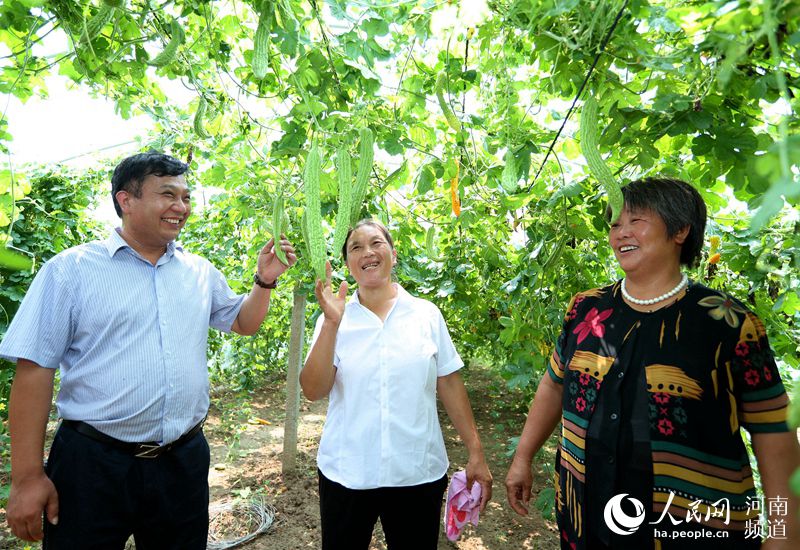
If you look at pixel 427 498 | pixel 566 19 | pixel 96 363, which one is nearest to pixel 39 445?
pixel 96 363

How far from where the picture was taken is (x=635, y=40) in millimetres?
1521

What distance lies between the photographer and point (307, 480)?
4457mm

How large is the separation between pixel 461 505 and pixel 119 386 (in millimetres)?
1590

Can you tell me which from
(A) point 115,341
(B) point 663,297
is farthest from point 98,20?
(B) point 663,297

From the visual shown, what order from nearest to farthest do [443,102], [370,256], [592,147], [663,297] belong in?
[592,147] < [663,297] < [443,102] < [370,256]

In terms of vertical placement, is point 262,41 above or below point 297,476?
above

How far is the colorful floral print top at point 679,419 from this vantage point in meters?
1.60

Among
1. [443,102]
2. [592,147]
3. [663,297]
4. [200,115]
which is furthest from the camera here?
[200,115]

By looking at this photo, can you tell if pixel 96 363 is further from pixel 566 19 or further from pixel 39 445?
pixel 566 19

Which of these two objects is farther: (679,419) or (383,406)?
(383,406)

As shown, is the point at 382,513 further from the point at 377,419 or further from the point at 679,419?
the point at 679,419

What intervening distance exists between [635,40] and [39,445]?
251 centimetres

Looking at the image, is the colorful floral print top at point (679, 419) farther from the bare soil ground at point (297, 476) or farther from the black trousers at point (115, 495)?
the bare soil ground at point (297, 476)

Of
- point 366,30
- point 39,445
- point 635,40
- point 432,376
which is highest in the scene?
point 366,30
